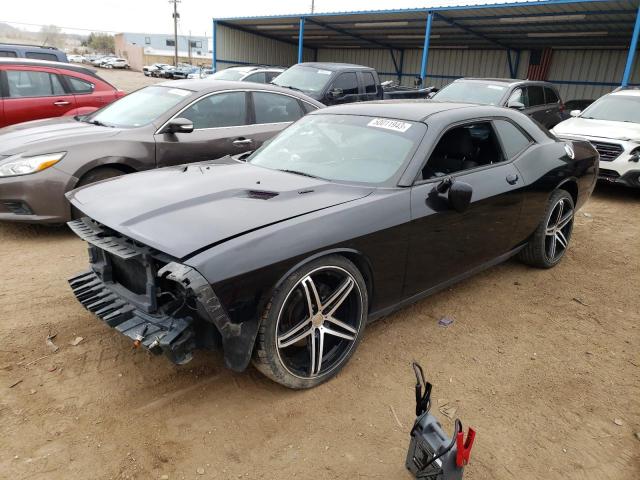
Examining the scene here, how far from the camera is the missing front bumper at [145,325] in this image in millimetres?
2311

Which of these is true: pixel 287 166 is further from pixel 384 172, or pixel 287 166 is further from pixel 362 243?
pixel 362 243

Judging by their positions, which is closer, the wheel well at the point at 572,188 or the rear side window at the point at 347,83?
the wheel well at the point at 572,188

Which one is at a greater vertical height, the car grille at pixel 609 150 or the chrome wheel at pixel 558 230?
the car grille at pixel 609 150

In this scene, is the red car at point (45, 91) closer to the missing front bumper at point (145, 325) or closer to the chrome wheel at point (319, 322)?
the missing front bumper at point (145, 325)

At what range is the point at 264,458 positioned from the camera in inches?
89.7

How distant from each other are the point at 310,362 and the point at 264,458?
23.6 inches

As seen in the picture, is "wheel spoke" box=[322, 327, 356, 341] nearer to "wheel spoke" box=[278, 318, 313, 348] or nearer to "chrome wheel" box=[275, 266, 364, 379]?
"chrome wheel" box=[275, 266, 364, 379]

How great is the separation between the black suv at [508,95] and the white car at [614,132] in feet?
3.15

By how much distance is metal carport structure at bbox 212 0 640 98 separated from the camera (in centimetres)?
1452

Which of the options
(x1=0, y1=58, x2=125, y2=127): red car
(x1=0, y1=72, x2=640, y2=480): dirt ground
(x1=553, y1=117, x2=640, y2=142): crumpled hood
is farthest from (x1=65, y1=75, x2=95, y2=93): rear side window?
(x1=553, y1=117, x2=640, y2=142): crumpled hood

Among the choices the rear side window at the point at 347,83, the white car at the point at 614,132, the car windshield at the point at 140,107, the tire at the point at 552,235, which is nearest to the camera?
the tire at the point at 552,235

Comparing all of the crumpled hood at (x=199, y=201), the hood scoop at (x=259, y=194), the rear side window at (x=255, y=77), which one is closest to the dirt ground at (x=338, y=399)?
the crumpled hood at (x=199, y=201)

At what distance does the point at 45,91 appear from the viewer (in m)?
7.16

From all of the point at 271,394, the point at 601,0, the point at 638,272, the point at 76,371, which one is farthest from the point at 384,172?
the point at 601,0
